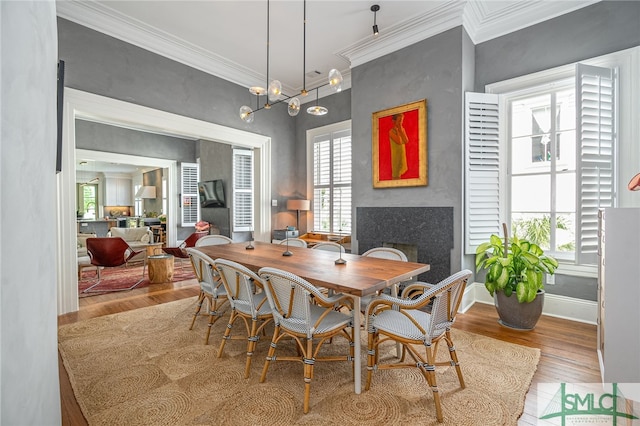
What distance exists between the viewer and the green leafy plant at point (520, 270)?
281 centimetres

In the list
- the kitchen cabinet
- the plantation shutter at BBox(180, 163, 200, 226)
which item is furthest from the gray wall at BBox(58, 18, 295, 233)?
the kitchen cabinet

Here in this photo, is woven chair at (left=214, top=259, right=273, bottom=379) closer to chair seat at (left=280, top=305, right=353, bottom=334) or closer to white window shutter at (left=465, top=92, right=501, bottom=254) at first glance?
chair seat at (left=280, top=305, right=353, bottom=334)

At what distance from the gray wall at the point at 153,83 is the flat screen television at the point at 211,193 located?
203 cm

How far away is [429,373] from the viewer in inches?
69.3

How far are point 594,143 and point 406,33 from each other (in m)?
2.39

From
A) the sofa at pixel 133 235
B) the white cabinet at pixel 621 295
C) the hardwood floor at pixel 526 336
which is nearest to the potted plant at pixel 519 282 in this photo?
the hardwood floor at pixel 526 336

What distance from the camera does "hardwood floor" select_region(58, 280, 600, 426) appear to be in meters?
1.94

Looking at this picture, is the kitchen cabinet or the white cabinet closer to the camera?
the white cabinet

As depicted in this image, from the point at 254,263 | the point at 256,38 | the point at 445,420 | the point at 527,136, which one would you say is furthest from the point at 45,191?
the point at 527,136

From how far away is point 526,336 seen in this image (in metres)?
2.80

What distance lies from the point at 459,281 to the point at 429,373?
1.85 ft

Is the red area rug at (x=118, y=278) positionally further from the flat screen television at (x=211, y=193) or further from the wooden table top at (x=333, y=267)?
the wooden table top at (x=333, y=267)

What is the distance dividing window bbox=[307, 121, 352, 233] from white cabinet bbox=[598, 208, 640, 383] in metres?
3.60

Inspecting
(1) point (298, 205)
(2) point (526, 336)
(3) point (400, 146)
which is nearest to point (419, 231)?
(3) point (400, 146)
